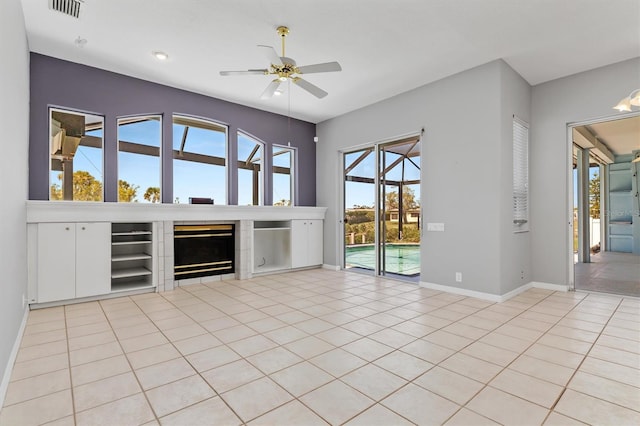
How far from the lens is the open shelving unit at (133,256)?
14.6 ft

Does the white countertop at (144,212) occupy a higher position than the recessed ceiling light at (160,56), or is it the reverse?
the recessed ceiling light at (160,56)

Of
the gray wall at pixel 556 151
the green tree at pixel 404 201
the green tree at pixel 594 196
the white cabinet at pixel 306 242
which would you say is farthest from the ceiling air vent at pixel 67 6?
the green tree at pixel 594 196

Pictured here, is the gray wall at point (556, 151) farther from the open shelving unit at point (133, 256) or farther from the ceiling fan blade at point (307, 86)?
the open shelving unit at point (133, 256)

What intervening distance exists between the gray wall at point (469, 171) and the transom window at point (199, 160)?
121 inches

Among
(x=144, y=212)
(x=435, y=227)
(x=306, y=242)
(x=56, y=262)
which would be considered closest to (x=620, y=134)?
(x=435, y=227)

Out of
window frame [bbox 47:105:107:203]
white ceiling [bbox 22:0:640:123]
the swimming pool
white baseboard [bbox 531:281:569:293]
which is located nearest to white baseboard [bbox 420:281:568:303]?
white baseboard [bbox 531:281:569:293]

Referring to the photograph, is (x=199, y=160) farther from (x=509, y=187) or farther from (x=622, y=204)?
(x=622, y=204)

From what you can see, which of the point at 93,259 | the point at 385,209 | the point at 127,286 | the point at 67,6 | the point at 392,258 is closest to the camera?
the point at 67,6

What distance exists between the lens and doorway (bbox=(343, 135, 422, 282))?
5.22m

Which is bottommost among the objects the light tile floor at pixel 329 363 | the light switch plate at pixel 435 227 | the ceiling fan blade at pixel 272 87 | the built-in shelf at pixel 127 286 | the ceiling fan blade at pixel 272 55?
the light tile floor at pixel 329 363

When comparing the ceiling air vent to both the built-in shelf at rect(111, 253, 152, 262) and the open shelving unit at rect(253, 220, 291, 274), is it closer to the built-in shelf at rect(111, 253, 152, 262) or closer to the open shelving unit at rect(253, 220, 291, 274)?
the built-in shelf at rect(111, 253, 152, 262)

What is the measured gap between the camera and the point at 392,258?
5746 millimetres

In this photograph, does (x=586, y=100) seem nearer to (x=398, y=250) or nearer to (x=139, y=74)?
(x=398, y=250)

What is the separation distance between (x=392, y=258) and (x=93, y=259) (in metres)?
4.47
